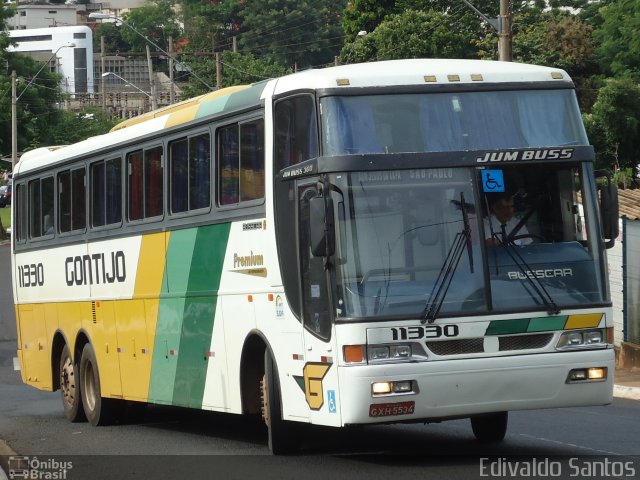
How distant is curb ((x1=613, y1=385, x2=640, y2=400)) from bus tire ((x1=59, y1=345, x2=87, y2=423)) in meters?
7.19

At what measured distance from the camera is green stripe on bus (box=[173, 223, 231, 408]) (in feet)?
43.0

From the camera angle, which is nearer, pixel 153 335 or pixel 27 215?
pixel 153 335

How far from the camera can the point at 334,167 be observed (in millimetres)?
10766

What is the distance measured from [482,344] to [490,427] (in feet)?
7.42

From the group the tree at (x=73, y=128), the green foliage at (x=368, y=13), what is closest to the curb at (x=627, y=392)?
the tree at (x=73, y=128)

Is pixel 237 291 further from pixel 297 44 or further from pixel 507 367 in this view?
pixel 297 44

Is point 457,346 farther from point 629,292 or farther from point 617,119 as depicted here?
point 617,119

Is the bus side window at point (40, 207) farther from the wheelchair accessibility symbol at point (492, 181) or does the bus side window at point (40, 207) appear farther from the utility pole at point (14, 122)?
the utility pole at point (14, 122)

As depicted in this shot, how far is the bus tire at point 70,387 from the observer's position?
17672 millimetres

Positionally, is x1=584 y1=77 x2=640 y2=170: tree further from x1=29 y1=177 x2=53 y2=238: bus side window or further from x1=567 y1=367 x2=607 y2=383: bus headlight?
x1=567 y1=367 x2=607 y2=383: bus headlight

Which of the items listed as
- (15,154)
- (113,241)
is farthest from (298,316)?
(15,154)

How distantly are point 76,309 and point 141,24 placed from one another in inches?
5171

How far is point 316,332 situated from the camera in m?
11.0
